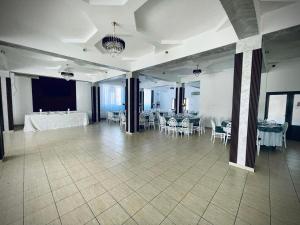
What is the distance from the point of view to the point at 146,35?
3561 mm

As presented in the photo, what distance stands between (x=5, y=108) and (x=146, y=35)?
767cm

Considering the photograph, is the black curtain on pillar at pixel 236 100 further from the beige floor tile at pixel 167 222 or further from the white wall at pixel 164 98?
the white wall at pixel 164 98

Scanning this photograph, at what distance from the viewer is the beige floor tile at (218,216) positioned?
1700 mm

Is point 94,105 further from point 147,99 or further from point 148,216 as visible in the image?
point 148,216

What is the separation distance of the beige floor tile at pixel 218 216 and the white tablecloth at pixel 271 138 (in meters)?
3.31

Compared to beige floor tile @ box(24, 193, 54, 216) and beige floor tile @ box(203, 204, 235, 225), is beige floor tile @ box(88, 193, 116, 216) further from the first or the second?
beige floor tile @ box(203, 204, 235, 225)

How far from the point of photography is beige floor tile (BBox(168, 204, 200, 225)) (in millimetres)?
1706

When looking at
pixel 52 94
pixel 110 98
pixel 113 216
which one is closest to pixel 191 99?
pixel 110 98

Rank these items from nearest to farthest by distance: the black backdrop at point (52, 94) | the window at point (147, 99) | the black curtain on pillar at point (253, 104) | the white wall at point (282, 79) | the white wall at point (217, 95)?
1. the black curtain on pillar at point (253, 104)
2. the white wall at point (282, 79)
3. the white wall at point (217, 95)
4. the black backdrop at point (52, 94)
5. the window at point (147, 99)

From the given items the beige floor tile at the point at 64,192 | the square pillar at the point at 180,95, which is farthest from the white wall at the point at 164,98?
the beige floor tile at the point at 64,192

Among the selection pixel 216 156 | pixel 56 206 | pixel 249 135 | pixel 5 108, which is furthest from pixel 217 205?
pixel 5 108

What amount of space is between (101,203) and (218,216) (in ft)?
5.28

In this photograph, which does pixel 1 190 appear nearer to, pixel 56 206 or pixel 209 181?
pixel 56 206

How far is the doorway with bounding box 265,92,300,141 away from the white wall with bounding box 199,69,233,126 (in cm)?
159
